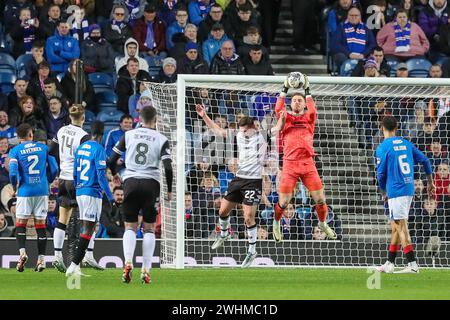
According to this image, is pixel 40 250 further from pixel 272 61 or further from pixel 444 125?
pixel 272 61

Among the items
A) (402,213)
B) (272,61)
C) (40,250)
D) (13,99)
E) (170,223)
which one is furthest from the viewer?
(272,61)

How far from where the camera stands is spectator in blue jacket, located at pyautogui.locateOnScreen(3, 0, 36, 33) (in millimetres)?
23031

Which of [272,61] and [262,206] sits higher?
[272,61]

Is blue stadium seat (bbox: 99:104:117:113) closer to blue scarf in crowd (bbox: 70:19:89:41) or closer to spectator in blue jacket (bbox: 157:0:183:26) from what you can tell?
blue scarf in crowd (bbox: 70:19:89:41)

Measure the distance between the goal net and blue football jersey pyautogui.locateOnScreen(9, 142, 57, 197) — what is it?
2224 millimetres

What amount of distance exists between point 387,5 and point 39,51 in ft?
23.3

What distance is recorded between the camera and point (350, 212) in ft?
64.4

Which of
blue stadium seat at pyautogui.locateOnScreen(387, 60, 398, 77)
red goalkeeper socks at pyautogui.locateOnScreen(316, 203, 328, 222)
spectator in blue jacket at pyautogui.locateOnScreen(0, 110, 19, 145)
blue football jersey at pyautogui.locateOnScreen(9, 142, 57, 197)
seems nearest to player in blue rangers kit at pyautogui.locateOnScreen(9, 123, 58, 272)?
blue football jersey at pyautogui.locateOnScreen(9, 142, 57, 197)

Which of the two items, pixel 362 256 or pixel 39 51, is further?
pixel 39 51

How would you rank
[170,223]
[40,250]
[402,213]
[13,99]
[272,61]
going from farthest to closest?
[272,61], [13,99], [170,223], [40,250], [402,213]

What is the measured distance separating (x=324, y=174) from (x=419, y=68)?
4149 mm

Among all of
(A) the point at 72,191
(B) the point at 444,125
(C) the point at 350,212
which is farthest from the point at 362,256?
(A) the point at 72,191

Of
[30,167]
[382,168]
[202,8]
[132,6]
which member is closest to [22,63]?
[132,6]

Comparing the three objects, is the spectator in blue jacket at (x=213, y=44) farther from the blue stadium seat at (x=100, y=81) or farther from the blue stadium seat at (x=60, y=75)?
the blue stadium seat at (x=60, y=75)
